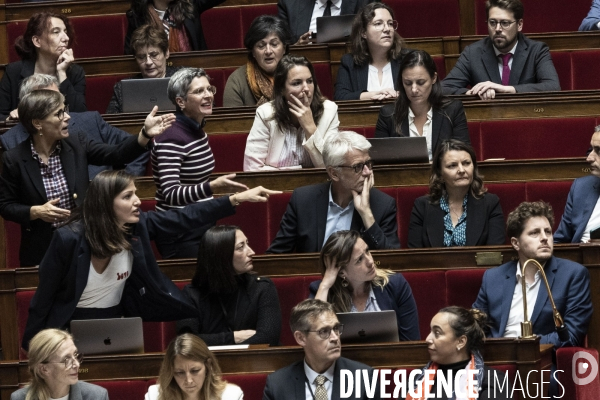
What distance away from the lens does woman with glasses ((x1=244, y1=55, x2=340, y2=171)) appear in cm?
255

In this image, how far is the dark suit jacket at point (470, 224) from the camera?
7.66ft

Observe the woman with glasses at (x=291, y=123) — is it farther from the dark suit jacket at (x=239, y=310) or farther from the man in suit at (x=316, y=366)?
the man in suit at (x=316, y=366)

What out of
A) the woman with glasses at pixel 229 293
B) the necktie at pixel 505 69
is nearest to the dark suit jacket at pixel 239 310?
the woman with glasses at pixel 229 293

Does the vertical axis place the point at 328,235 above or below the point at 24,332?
above

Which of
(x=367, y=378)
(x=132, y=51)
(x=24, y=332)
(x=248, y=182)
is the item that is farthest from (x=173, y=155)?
(x=132, y=51)

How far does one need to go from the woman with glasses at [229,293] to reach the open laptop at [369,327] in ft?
0.66

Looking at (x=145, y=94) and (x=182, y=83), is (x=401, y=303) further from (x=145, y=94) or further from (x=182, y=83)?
(x=145, y=94)

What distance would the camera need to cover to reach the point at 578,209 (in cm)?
234

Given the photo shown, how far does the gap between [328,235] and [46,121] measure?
23.1 inches

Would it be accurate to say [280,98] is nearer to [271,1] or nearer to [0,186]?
[0,186]

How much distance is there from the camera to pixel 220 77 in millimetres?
3154

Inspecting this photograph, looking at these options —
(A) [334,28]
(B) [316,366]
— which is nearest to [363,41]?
(A) [334,28]

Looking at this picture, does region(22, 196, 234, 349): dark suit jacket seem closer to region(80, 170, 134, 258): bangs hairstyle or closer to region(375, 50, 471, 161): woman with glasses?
region(80, 170, 134, 258): bangs hairstyle

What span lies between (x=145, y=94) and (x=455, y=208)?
2.88 ft
